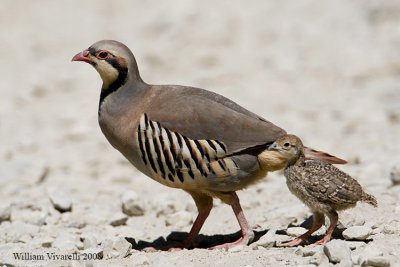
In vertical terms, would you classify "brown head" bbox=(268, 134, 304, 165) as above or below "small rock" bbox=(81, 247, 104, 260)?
above

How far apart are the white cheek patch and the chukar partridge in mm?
284

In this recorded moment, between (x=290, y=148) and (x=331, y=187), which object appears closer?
(x=331, y=187)

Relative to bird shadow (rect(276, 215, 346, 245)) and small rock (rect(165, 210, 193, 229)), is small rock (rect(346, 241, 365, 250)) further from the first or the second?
small rock (rect(165, 210, 193, 229))

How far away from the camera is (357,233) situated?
6168 millimetres

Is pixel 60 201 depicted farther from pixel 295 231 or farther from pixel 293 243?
pixel 293 243

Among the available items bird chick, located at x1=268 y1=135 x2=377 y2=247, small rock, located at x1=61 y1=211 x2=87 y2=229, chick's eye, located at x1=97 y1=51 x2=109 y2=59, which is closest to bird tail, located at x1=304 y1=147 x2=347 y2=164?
bird chick, located at x1=268 y1=135 x2=377 y2=247

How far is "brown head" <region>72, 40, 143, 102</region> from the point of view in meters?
7.23

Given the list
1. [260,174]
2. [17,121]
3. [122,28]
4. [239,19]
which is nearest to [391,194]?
[260,174]

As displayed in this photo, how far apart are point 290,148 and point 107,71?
5.85 feet

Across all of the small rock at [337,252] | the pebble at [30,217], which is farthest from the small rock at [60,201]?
the small rock at [337,252]

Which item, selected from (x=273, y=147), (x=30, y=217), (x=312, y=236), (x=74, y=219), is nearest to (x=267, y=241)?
(x=312, y=236)

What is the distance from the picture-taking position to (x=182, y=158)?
263 inches

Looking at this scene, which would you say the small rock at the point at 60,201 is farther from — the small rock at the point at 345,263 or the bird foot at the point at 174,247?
the small rock at the point at 345,263

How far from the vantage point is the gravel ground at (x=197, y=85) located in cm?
674
